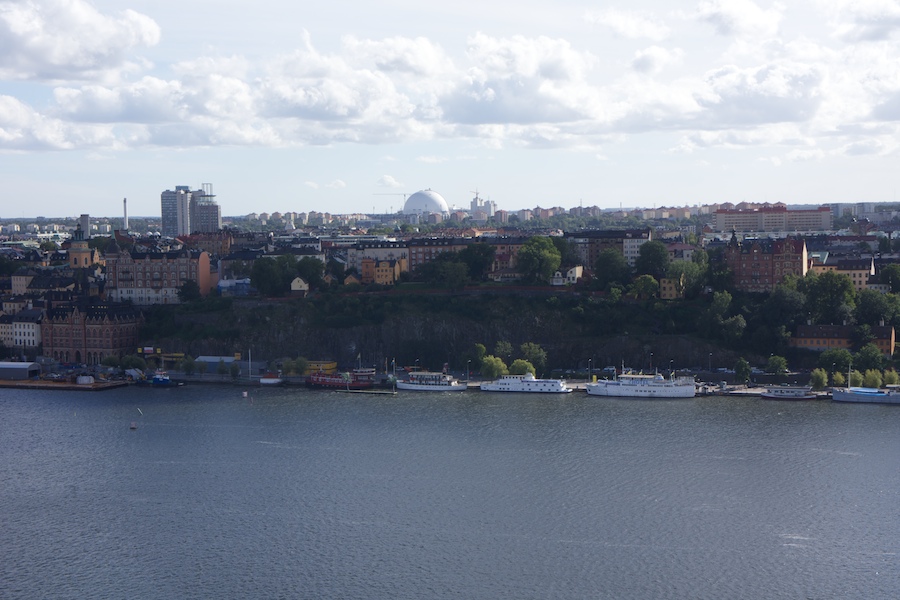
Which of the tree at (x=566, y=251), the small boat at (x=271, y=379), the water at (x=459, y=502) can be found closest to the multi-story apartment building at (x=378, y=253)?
the tree at (x=566, y=251)

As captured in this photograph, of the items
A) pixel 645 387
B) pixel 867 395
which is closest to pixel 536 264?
pixel 645 387

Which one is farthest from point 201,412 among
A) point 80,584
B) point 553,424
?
point 80,584

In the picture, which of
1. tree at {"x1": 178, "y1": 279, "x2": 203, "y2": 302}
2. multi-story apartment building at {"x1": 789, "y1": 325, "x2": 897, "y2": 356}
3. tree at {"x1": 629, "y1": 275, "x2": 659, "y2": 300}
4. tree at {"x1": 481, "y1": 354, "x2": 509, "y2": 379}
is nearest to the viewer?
tree at {"x1": 481, "y1": 354, "x2": 509, "y2": 379}

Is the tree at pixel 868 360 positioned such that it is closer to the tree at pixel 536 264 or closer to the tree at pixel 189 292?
the tree at pixel 536 264

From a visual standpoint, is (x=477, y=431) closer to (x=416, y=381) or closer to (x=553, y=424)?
(x=553, y=424)

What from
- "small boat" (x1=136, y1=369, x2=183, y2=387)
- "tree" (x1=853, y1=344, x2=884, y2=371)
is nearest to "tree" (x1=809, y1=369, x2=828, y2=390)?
"tree" (x1=853, y1=344, x2=884, y2=371)

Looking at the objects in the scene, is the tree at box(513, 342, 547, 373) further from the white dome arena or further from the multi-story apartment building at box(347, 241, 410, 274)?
the white dome arena
